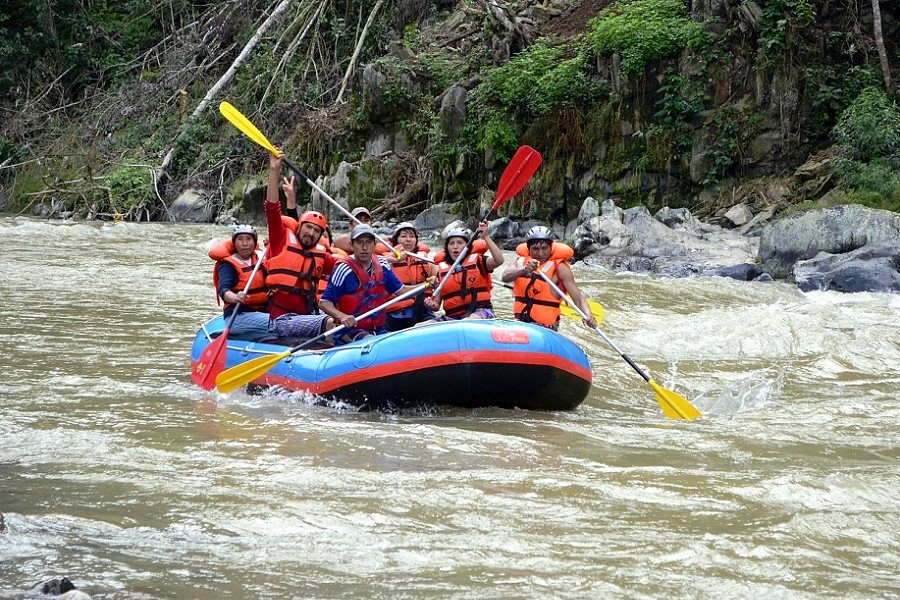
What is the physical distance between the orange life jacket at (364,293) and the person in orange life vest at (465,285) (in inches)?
11.8

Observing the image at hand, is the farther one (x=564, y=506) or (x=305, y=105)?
(x=305, y=105)

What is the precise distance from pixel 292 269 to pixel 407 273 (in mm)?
725

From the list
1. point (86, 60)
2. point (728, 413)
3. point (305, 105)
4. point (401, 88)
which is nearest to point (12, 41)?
point (86, 60)

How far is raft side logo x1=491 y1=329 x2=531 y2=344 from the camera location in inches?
205

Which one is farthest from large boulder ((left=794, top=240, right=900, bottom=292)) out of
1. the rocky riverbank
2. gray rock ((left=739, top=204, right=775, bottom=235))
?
gray rock ((left=739, top=204, right=775, bottom=235))

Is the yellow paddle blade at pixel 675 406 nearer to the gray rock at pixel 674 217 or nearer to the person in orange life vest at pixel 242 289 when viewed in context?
the person in orange life vest at pixel 242 289

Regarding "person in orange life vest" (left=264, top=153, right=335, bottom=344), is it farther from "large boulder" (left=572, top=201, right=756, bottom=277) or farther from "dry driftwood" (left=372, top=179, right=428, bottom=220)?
"dry driftwood" (left=372, top=179, right=428, bottom=220)

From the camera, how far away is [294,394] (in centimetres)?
563

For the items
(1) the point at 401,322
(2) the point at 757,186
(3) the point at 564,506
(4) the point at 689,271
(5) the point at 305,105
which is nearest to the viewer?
(3) the point at 564,506

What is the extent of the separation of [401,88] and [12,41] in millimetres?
9382

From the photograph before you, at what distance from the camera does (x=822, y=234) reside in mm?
10633

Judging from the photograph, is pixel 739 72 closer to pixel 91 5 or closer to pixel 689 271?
pixel 689 271

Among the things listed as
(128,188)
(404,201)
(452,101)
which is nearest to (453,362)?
(404,201)

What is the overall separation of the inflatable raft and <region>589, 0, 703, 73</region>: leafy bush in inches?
369
